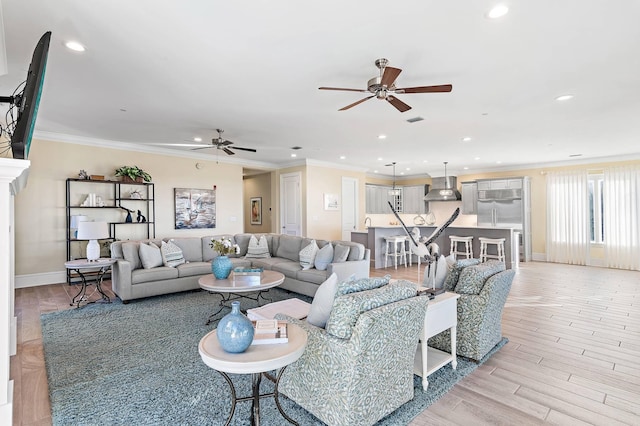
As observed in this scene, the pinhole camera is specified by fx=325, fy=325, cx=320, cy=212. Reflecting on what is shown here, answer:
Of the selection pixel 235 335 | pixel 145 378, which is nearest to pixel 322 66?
pixel 235 335

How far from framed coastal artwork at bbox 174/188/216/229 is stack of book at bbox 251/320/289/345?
5.97 meters

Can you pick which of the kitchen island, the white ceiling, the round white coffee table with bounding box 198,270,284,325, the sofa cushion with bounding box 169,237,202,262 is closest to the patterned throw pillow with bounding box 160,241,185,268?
the sofa cushion with bounding box 169,237,202,262

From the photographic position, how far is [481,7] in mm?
2146

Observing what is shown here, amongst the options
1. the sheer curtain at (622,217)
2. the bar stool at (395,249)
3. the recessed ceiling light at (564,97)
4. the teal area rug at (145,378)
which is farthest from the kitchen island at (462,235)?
the teal area rug at (145,378)

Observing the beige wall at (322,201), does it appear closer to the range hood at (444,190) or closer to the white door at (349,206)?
the white door at (349,206)

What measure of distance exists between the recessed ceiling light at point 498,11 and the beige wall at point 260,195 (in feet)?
26.4

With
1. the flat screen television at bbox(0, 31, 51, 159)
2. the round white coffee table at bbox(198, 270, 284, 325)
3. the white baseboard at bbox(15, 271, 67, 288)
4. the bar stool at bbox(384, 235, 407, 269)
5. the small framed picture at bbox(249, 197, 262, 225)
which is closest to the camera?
the flat screen television at bbox(0, 31, 51, 159)

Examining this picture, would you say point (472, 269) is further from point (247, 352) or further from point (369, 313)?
point (247, 352)

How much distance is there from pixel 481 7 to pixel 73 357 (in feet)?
14.3

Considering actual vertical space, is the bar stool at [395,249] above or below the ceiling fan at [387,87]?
below

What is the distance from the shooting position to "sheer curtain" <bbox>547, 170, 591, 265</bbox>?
805 centimetres

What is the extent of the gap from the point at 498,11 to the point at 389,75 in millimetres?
827

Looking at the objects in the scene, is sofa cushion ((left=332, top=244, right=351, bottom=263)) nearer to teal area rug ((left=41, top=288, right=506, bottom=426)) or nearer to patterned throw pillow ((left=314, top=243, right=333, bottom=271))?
patterned throw pillow ((left=314, top=243, right=333, bottom=271))

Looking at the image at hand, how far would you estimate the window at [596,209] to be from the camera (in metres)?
7.95
